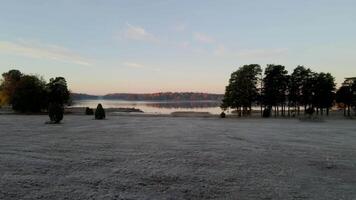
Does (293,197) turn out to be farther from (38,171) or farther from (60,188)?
(38,171)

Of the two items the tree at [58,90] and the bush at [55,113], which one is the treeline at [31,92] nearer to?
the tree at [58,90]

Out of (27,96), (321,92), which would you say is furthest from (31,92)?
(321,92)

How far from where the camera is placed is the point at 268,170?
12.6m

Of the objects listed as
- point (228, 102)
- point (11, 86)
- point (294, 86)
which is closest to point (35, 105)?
point (11, 86)

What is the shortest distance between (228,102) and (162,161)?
56.9 meters

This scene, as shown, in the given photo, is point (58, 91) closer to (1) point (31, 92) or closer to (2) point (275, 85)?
(1) point (31, 92)

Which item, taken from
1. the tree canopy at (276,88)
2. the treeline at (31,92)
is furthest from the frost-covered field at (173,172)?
the tree canopy at (276,88)

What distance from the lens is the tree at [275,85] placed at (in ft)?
231

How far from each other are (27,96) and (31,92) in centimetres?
123

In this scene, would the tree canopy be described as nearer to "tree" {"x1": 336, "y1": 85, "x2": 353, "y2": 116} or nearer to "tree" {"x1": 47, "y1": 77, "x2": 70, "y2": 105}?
"tree" {"x1": 336, "y1": 85, "x2": 353, "y2": 116}

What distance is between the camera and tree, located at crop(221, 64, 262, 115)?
69125 millimetres

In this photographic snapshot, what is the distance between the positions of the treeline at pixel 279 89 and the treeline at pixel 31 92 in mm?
38460

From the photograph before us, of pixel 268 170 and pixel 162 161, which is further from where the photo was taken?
pixel 162 161

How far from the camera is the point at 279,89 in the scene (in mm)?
72000
